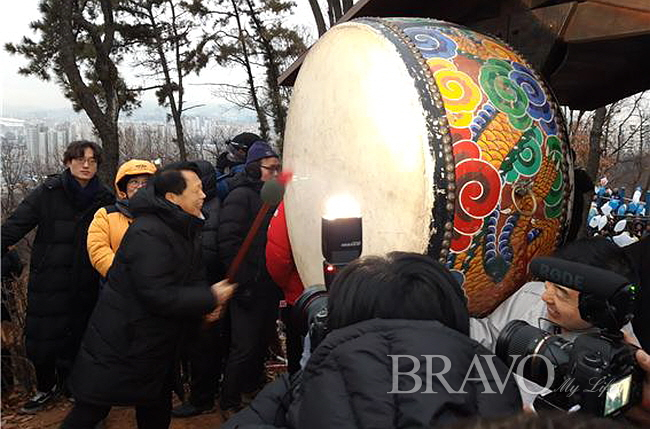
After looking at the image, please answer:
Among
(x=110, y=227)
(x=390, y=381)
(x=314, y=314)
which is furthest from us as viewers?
(x=110, y=227)

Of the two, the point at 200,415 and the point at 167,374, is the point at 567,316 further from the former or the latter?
the point at 200,415

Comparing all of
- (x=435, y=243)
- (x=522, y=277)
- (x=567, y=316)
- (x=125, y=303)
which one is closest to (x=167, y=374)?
(x=125, y=303)

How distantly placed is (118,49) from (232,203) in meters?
16.3

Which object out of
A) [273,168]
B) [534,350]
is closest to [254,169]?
[273,168]

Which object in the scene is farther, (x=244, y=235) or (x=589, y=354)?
(x=244, y=235)

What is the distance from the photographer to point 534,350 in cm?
130

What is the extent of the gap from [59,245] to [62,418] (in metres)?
1.17

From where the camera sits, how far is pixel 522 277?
208 cm

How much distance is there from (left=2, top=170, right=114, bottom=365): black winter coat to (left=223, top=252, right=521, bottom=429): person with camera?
268cm

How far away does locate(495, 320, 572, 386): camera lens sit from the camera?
49.8 inches

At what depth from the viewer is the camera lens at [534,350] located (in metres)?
1.26

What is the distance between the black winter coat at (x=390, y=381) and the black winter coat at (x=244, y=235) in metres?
2.37

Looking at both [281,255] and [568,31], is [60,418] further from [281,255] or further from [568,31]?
[568,31]

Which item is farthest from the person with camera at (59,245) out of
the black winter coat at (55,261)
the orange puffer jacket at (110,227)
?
the orange puffer jacket at (110,227)
